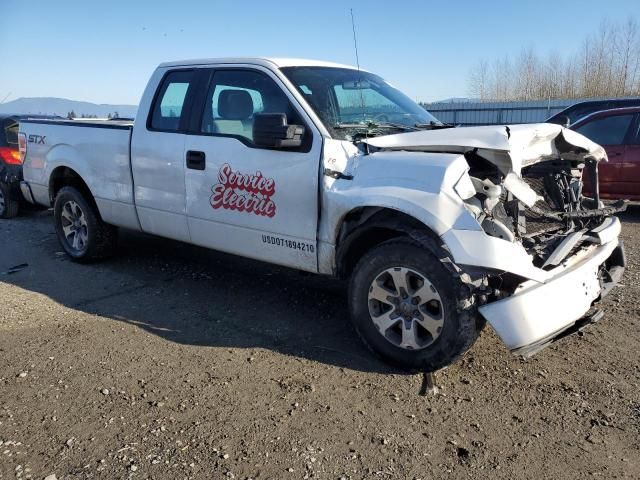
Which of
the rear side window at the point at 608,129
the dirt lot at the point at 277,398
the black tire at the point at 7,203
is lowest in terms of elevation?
the dirt lot at the point at 277,398

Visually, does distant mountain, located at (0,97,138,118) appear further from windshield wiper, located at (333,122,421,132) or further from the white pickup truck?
windshield wiper, located at (333,122,421,132)

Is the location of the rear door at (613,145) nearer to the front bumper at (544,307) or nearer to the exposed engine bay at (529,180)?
the exposed engine bay at (529,180)

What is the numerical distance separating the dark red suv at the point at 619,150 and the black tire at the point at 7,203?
9.01 metres

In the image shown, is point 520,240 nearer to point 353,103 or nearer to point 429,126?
point 429,126

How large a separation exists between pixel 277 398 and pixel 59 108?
12.5 metres

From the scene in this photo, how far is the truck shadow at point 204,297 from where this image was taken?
414 centimetres

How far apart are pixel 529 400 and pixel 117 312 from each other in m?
3.32

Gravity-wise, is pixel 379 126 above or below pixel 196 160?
above

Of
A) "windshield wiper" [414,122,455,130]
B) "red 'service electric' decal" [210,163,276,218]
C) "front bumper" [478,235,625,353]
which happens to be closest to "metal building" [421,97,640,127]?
"windshield wiper" [414,122,455,130]

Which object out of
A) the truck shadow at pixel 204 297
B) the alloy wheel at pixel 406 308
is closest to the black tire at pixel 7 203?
the truck shadow at pixel 204 297

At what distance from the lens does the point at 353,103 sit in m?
4.45

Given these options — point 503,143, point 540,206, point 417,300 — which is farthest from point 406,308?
point 540,206

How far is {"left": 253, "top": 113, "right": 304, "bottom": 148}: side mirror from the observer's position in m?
3.84

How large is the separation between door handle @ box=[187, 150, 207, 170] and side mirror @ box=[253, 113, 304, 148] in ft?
2.49
